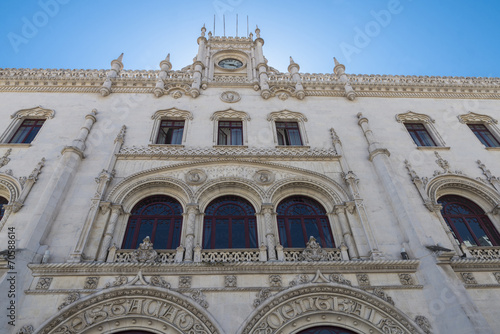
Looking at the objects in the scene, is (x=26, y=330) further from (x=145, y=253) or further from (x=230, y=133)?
(x=230, y=133)

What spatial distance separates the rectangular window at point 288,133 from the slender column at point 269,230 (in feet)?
14.8

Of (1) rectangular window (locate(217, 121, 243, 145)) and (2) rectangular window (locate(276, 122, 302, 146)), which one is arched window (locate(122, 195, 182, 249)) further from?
(2) rectangular window (locate(276, 122, 302, 146))

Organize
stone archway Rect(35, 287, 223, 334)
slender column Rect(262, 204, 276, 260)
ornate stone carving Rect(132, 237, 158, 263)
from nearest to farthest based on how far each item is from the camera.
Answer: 1. stone archway Rect(35, 287, 223, 334)
2. ornate stone carving Rect(132, 237, 158, 263)
3. slender column Rect(262, 204, 276, 260)

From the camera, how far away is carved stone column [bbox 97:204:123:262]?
398 inches

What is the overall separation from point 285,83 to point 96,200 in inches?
466

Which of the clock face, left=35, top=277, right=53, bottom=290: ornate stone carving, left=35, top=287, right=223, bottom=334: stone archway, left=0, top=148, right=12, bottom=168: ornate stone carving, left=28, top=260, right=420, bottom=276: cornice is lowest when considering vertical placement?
left=35, top=287, right=223, bottom=334: stone archway

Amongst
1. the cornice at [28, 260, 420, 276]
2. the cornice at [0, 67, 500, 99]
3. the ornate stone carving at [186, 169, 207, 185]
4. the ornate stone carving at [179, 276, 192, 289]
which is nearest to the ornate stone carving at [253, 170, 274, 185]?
the ornate stone carving at [186, 169, 207, 185]

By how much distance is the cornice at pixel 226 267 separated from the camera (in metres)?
9.25

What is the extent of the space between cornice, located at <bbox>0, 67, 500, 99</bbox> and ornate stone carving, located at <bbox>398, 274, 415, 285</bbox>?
10.9 meters

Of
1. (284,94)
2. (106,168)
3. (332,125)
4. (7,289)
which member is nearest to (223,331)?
(7,289)

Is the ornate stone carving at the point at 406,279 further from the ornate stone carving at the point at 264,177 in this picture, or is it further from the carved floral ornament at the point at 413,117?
Result: the carved floral ornament at the point at 413,117

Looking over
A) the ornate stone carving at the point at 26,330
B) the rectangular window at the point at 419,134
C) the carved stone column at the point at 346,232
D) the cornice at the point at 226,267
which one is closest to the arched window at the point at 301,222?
the carved stone column at the point at 346,232

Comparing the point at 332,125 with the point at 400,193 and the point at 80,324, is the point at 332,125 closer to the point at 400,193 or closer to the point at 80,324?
the point at 400,193

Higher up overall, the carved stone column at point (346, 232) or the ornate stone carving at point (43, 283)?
the carved stone column at point (346, 232)
